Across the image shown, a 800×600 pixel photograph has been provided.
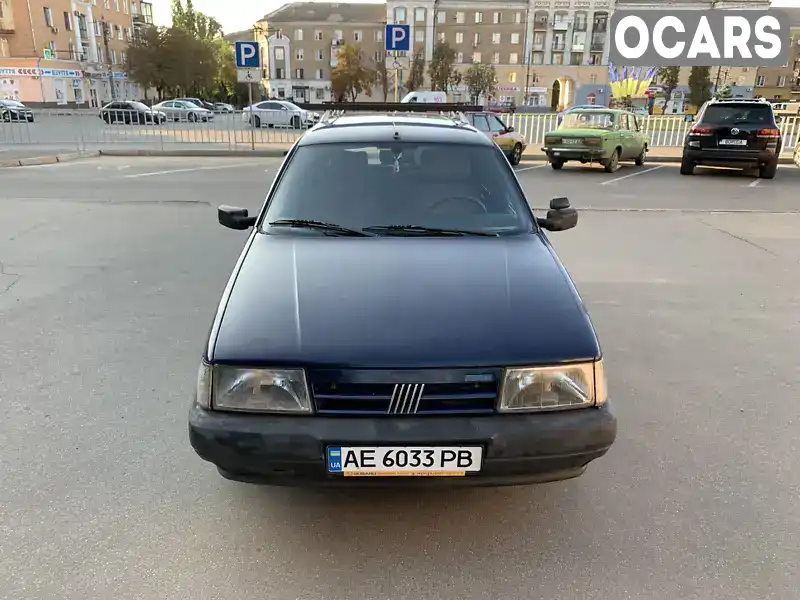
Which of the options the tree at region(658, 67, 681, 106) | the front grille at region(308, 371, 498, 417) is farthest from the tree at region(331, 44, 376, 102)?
the front grille at region(308, 371, 498, 417)

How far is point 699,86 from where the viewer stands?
8069 centimetres

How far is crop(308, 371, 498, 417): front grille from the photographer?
2301 millimetres

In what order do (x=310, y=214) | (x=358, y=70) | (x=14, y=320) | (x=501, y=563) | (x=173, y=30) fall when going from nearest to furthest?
(x=501, y=563)
(x=310, y=214)
(x=14, y=320)
(x=173, y=30)
(x=358, y=70)

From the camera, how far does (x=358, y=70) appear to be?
88000 millimetres

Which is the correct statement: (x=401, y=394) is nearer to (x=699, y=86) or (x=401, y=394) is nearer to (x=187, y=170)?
(x=187, y=170)

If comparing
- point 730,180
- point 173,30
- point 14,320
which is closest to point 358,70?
point 173,30

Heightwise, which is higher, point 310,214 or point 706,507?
point 310,214

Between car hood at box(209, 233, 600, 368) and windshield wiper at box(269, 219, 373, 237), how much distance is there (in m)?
0.12

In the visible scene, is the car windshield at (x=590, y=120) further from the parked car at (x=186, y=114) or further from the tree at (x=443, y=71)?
the tree at (x=443, y=71)

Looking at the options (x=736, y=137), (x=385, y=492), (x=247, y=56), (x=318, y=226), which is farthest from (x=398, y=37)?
(x=385, y=492)

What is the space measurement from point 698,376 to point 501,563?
94.9 inches

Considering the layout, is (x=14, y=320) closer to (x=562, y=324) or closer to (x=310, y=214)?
(x=310, y=214)

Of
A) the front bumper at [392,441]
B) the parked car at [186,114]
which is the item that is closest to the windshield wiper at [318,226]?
the front bumper at [392,441]

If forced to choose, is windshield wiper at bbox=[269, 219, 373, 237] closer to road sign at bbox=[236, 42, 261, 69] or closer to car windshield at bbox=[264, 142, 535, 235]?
car windshield at bbox=[264, 142, 535, 235]
